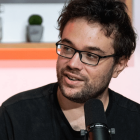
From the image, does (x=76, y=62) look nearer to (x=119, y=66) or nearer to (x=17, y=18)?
(x=119, y=66)

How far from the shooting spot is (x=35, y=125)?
135cm

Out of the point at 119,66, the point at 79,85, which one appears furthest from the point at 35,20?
the point at 79,85

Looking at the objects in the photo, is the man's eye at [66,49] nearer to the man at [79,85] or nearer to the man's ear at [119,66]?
the man at [79,85]

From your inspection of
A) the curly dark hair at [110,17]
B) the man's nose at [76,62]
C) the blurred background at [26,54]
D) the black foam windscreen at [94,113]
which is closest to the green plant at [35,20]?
the blurred background at [26,54]

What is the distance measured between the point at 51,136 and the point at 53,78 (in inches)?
36.0

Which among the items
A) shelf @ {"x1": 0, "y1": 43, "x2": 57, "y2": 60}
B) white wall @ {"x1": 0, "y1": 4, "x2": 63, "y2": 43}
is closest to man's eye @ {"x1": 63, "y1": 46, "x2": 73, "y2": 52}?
shelf @ {"x1": 0, "y1": 43, "x2": 57, "y2": 60}

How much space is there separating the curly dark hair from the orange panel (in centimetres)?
62

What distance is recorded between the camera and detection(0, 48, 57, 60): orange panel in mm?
2110

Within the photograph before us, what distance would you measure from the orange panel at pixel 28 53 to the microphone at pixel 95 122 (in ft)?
3.97

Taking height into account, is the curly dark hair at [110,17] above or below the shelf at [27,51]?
above

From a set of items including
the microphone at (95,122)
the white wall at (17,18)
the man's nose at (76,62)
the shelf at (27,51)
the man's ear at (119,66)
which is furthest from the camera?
the white wall at (17,18)

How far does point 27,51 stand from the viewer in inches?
83.5

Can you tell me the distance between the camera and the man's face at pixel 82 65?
4.17 ft

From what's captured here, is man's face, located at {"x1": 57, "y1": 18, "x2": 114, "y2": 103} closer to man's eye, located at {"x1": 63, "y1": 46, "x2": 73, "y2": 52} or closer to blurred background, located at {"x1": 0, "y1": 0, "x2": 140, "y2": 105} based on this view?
man's eye, located at {"x1": 63, "y1": 46, "x2": 73, "y2": 52}
